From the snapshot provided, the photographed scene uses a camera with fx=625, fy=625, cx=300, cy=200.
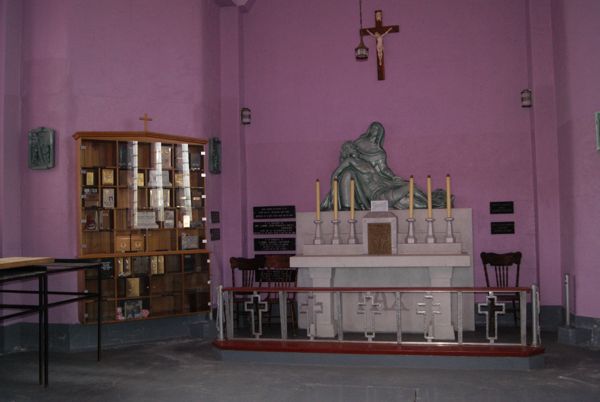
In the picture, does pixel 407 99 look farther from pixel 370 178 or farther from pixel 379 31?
pixel 370 178

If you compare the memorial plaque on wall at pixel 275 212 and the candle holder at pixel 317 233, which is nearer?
the candle holder at pixel 317 233

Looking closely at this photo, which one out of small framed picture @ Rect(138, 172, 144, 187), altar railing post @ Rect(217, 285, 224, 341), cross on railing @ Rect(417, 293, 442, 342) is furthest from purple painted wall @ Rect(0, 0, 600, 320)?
altar railing post @ Rect(217, 285, 224, 341)

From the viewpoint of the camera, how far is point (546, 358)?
6.68m

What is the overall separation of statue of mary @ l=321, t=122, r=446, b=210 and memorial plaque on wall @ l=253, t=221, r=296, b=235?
78cm

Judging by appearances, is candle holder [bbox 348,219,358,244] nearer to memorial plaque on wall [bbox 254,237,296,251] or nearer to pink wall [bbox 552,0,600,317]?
memorial plaque on wall [bbox 254,237,296,251]

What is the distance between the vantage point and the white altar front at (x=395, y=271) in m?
A: 7.21

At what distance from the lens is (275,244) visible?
9.74m

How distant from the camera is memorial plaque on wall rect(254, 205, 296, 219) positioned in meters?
9.72

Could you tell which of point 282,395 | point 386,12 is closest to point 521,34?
point 386,12

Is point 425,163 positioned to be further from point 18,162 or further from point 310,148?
point 18,162

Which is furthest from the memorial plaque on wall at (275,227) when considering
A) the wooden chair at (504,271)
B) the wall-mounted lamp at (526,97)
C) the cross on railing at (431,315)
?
the wall-mounted lamp at (526,97)

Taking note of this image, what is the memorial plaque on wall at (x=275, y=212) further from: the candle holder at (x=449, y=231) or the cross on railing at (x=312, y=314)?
the candle holder at (x=449, y=231)

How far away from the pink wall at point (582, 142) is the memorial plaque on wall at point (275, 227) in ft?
13.0

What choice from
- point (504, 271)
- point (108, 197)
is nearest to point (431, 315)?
point (504, 271)
